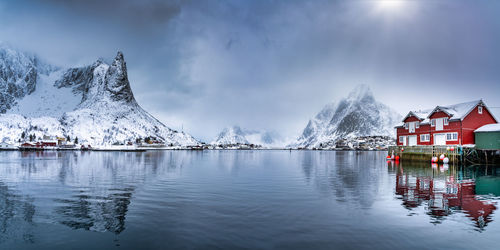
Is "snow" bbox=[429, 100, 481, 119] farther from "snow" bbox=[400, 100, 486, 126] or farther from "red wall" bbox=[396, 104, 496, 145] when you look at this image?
"red wall" bbox=[396, 104, 496, 145]

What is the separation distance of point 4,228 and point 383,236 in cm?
1889

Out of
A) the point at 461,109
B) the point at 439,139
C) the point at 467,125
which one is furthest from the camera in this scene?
the point at 439,139

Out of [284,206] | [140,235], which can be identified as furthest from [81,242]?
[284,206]

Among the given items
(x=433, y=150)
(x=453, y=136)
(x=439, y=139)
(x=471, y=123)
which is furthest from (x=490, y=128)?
(x=433, y=150)

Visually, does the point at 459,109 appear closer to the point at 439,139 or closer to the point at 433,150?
the point at 439,139

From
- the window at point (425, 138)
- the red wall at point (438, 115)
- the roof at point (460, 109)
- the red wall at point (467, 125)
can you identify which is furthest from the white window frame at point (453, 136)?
the window at point (425, 138)

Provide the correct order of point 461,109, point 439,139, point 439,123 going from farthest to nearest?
point 439,139, point 439,123, point 461,109

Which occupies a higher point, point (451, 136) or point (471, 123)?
point (471, 123)

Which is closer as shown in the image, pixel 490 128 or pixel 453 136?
pixel 490 128

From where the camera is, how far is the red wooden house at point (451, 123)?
229 feet

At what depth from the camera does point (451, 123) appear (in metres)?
72.0

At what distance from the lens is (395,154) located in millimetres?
91125

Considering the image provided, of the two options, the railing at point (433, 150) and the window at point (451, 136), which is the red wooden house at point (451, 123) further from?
the railing at point (433, 150)

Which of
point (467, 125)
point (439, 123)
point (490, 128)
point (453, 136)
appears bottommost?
point (453, 136)
